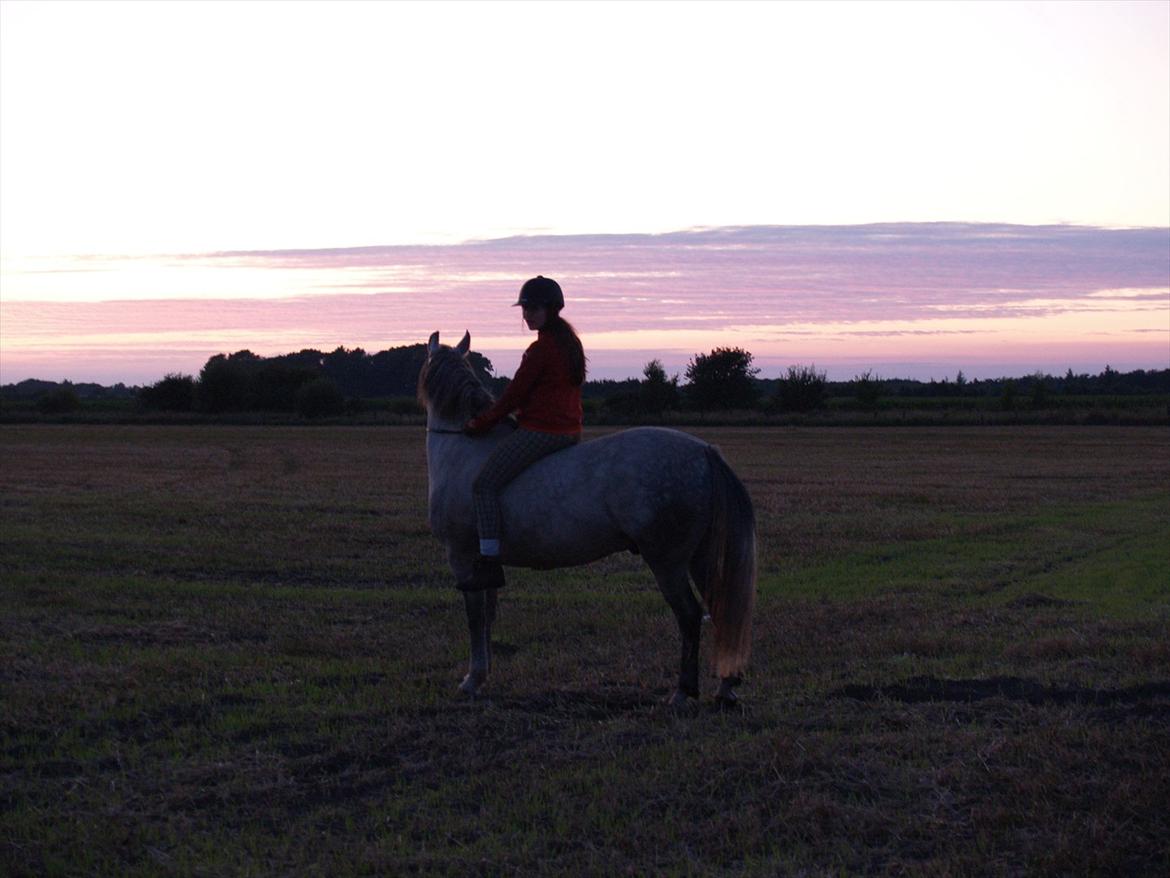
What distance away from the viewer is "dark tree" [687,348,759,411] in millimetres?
78688

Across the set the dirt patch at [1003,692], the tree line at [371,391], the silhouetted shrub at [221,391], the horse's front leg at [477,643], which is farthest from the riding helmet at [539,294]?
the silhouetted shrub at [221,391]

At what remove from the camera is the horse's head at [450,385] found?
7.89 meters

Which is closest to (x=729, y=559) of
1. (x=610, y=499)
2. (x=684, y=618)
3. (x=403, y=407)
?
(x=684, y=618)

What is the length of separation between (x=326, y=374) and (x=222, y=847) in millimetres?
78227

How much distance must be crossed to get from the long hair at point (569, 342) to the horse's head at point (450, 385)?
720 mm

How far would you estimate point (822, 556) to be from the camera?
15.3 meters

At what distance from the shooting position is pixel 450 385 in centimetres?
796

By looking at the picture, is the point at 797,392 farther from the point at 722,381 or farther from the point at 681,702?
the point at 681,702

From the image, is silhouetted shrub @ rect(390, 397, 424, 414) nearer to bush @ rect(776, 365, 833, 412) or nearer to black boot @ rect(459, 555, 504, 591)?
bush @ rect(776, 365, 833, 412)

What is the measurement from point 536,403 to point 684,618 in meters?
1.64

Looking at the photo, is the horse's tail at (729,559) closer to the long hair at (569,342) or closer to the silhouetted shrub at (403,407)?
the long hair at (569,342)

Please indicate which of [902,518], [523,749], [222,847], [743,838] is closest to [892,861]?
[743,838]

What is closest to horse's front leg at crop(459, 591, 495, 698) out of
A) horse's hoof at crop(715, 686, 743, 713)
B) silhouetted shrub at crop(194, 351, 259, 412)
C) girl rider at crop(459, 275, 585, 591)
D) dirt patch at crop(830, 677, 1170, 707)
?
girl rider at crop(459, 275, 585, 591)

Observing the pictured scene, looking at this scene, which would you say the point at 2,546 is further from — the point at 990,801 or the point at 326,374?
the point at 326,374
